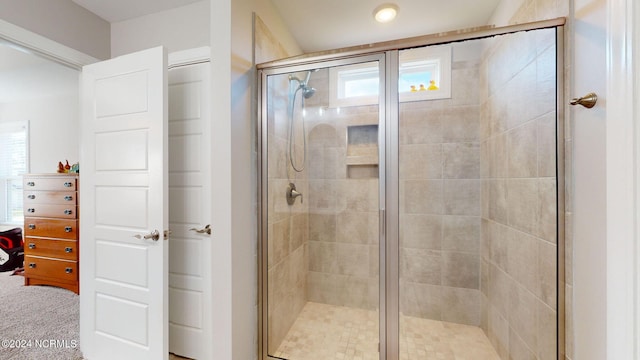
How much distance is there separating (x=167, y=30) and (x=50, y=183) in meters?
2.36

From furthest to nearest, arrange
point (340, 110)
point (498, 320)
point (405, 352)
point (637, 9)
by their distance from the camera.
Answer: point (340, 110) → point (498, 320) → point (405, 352) → point (637, 9)

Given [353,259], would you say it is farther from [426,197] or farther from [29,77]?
[29,77]

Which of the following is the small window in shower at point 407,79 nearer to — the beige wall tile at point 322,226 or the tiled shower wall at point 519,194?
the tiled shower wall at point 519,194

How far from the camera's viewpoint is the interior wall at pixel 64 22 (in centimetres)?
148

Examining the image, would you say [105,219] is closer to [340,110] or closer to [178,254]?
[178,254]

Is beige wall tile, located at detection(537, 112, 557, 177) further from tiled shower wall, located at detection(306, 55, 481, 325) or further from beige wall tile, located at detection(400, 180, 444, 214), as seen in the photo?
beige wall tile, located at detection(400, 180, 444, 214)

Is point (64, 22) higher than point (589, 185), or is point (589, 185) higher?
point (64, 22)

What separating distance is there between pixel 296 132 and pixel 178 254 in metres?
1.22

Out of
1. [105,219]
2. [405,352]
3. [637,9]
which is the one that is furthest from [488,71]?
[105,219]

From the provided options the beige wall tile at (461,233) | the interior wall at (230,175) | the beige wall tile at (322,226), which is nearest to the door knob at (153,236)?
the interior wall at (230,175)

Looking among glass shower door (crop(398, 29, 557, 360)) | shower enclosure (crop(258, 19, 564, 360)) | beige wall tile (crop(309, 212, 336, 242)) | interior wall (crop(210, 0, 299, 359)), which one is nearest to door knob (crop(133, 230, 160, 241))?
interior wall (crop(210, 0, 299, 359))

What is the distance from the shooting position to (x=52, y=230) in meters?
2.78

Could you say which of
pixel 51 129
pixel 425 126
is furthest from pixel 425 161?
pixel 51 129

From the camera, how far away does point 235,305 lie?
4.53ft
